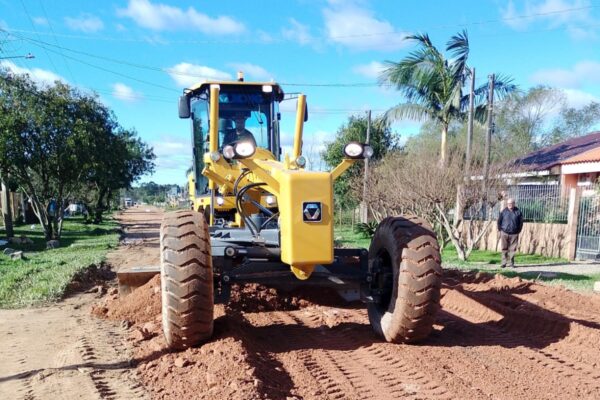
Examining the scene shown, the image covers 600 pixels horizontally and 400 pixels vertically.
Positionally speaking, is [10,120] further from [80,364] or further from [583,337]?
[583,337]

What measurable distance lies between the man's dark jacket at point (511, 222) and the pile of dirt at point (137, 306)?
28.7 feet

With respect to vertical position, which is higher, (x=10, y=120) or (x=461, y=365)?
(x=10, y=120)

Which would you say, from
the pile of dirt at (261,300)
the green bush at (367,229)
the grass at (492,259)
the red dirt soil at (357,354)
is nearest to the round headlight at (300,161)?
the red dirt soil at (357,354)

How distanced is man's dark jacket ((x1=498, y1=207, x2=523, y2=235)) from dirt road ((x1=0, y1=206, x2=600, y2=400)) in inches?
209

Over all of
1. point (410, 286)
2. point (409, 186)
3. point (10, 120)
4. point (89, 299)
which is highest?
point (10, 120)

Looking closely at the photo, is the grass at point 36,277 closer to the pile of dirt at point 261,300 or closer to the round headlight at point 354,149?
the pile of dirt at point 261,300

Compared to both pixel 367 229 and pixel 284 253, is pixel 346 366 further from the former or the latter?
pixel 367 229

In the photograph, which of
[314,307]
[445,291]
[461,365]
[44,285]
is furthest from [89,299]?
[461,365]

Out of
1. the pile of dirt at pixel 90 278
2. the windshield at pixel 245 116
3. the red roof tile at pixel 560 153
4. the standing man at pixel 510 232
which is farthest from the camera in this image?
the red roof tile at pixel 560 153

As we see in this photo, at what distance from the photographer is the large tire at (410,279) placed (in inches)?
213

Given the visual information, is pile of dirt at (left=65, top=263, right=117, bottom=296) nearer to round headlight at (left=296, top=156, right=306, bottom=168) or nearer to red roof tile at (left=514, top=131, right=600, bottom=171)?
round headlight at (left=296, top=156, right=306, bottom=168)

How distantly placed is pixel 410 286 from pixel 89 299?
237 inches

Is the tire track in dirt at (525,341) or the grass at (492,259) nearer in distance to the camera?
the tire track in dirt at (525,341)

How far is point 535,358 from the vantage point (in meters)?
5.41
